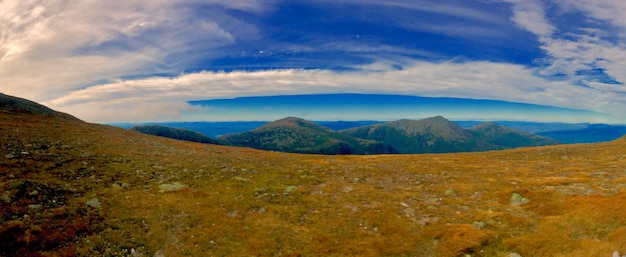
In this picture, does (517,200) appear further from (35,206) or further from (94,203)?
(35,206)

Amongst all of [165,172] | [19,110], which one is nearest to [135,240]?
[165,172]

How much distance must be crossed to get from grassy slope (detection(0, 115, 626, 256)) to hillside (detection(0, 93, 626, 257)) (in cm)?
9

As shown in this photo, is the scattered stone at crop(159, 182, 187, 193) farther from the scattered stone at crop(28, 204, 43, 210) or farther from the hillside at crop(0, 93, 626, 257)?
the scattered stone at crop(28, 204, 43, 210)

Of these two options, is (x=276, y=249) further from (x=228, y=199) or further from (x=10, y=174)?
(x=10, y=174)

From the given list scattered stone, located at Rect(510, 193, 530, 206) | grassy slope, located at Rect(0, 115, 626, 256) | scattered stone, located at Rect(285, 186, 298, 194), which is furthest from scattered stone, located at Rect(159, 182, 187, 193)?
scattered stone, located at Rect(510, 193, 530, 206)

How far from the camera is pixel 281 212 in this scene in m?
24.9

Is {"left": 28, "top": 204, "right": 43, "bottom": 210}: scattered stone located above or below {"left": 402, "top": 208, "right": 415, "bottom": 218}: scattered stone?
above

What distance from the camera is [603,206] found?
21656 millimetres

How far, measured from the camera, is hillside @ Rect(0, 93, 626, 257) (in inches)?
705

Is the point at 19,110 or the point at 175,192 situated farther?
the point at 19,110

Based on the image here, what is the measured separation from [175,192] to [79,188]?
23.9ft

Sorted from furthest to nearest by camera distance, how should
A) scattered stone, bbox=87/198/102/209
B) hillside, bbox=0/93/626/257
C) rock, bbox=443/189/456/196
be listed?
rock, bbox=443/189/456/196
scattered stone, bbox=87/198/102/209
hillside, bbox=0/93/626/257

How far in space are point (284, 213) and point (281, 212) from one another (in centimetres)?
34

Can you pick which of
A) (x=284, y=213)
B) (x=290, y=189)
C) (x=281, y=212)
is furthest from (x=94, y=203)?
(x=290, y=189)
